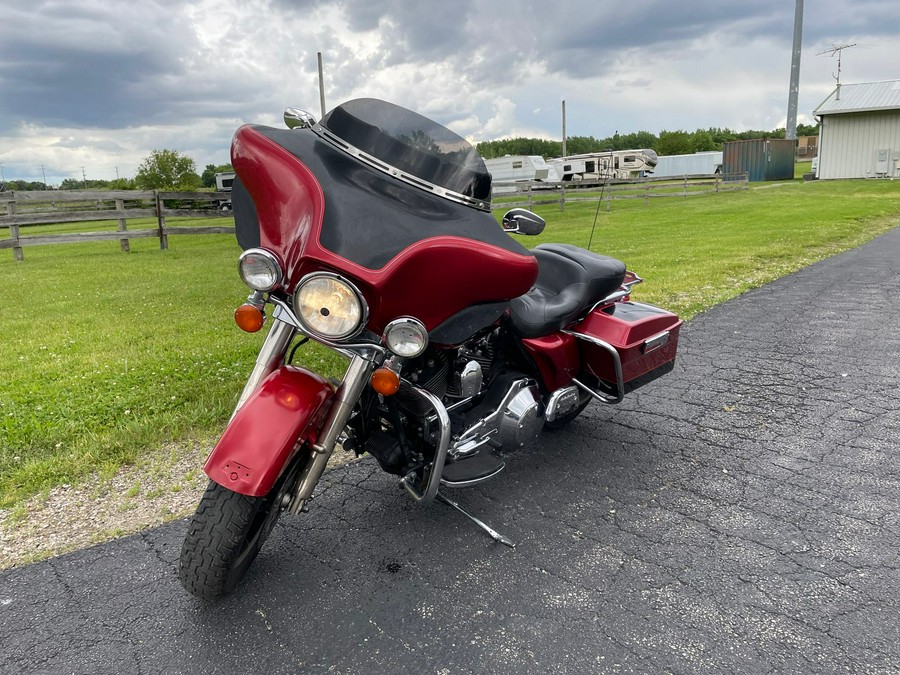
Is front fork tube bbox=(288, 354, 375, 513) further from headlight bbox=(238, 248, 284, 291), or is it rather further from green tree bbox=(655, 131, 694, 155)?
green tree bbox=(655, 131, 694, 155)

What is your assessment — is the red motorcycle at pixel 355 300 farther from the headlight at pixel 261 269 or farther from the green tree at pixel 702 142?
the green tree at pixel 702 142

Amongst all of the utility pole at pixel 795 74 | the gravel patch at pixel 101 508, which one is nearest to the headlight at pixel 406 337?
the gravel patch at pixel 101 508

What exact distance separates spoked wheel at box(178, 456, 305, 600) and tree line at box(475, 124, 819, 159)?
6103 cm

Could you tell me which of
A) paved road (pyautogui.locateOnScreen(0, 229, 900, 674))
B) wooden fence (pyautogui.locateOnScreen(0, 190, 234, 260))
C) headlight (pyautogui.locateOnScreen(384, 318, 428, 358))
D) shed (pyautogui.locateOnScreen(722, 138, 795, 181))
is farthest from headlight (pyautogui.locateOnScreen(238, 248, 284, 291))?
shed (pyautogui.locateOnScreen(722, 138, 795, 181))

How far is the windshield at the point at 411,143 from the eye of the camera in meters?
2.35

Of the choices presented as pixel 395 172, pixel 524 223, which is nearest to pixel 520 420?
pixel 524 223

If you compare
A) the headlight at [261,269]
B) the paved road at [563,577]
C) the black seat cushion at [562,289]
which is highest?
the headlight at [261,269]

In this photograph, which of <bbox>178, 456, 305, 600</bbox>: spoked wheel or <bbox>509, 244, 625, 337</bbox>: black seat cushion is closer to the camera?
<bbox>178, 456, 305, 600</bbox>: spoked wheel

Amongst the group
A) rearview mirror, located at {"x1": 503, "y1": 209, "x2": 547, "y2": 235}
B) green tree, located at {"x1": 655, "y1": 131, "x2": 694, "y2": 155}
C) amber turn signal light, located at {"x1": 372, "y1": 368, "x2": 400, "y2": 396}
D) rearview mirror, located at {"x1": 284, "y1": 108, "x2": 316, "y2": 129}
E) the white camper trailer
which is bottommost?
amber turn signal light, located at {"x1": 372, "y1": 368, "x2": 400, "y2": 396}

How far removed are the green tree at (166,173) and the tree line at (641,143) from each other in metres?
27.1

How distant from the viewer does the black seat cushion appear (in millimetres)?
3105

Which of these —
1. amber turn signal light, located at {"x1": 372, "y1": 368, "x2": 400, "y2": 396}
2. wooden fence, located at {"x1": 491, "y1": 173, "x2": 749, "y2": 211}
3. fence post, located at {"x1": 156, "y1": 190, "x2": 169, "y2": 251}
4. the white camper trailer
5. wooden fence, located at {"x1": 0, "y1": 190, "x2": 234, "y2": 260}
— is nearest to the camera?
amber turn signal light, located at {"x1": 372, "y1": 368, "x2": 400, "y2": 396}

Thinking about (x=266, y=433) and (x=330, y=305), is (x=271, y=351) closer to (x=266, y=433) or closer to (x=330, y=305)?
(x=266, y=433)

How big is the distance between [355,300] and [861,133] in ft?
142
